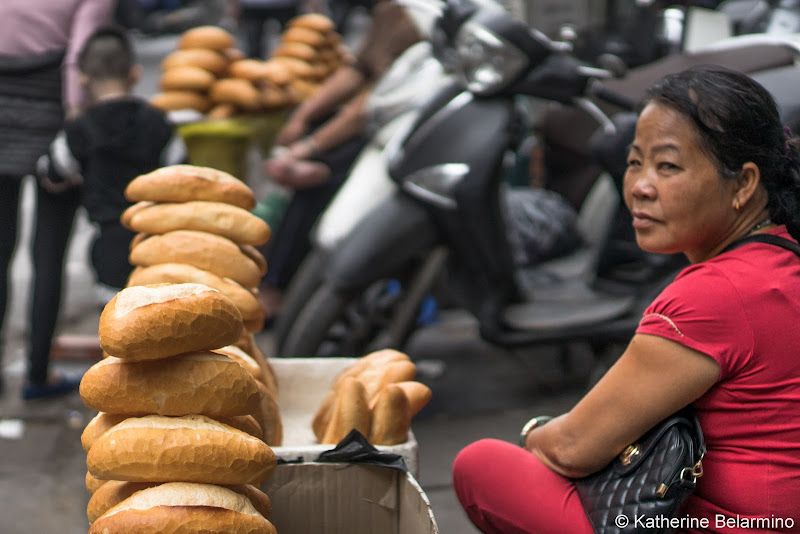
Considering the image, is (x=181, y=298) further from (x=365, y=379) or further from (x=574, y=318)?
(x=574, y=318)

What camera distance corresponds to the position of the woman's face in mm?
1666

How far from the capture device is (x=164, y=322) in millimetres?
1457

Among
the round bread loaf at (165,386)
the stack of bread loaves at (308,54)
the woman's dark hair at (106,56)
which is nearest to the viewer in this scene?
the round bread loaf at (165,386)

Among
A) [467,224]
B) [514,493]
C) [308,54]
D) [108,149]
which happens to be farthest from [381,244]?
[308,54]

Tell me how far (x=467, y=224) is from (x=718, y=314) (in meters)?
2.03

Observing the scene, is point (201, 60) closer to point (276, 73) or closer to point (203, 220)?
point (276, 73)

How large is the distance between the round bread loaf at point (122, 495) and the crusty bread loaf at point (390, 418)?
1.13ft

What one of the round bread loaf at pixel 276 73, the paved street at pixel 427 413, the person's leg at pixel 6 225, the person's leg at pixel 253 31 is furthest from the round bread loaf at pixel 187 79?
the person's leg at pixel 253 31

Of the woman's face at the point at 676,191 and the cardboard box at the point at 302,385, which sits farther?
the cardboard box at the point at 302,385

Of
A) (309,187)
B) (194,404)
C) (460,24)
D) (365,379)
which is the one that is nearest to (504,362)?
Answer: (309,187)

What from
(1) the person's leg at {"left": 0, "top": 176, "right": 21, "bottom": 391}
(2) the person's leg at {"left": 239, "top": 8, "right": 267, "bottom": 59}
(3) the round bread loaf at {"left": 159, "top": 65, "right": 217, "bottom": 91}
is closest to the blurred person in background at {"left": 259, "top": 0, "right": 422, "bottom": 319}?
(3) the round bread loaf at {"left": 159, "top": 65, "right": 217, "bottom": 91}

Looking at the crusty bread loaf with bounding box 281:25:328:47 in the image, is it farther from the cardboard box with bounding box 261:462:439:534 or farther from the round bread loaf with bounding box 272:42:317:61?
the cardboard box with bounding box 261:462:439:534

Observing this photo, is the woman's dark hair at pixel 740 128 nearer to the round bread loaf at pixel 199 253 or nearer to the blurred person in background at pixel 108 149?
the round bread loaf at pixel 199 253

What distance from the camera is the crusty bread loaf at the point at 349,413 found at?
75.2 inches
